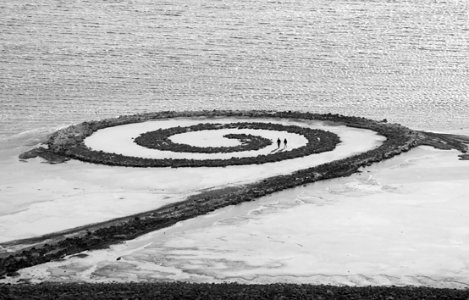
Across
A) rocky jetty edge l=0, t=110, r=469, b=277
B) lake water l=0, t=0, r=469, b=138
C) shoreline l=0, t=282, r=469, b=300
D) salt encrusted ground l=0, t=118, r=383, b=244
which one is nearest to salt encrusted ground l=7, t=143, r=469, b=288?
rocky jetty edge l=0, t=110, r=469, b=277

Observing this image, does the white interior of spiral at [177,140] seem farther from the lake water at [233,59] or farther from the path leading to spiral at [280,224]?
the lake water at [233,59]

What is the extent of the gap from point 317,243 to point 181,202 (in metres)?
8.68

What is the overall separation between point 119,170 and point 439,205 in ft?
58.0

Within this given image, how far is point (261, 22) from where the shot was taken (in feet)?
343

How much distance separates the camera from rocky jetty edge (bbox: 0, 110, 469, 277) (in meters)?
37.5

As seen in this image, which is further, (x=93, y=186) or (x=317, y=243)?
(x=93, y=186)

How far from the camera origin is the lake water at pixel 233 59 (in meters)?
72.3

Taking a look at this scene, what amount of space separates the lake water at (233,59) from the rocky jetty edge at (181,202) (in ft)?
18.3

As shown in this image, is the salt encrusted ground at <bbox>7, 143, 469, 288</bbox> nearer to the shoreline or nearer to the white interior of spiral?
Result: the shoreline

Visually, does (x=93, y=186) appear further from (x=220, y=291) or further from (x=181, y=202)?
(x=220, y=291)

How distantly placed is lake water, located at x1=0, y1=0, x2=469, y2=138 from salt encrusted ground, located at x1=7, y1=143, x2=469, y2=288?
21134mm

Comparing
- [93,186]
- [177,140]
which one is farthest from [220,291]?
[177,140]

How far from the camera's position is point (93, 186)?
47.3 meters

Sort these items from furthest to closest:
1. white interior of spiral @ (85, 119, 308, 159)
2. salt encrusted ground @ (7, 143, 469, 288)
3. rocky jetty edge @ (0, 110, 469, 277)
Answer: white interior of spiral @ (85, 119, 308, 159)
rocky jetty edge @ (0, 110, 469, 277)
salt encrusted ground @ (7, 143, 469, 288)
